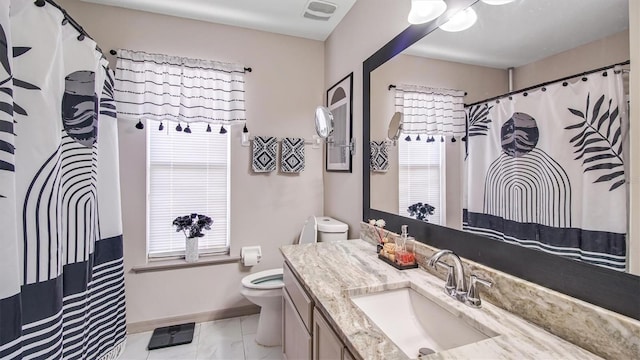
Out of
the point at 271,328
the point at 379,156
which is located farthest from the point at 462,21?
the point at 271,328

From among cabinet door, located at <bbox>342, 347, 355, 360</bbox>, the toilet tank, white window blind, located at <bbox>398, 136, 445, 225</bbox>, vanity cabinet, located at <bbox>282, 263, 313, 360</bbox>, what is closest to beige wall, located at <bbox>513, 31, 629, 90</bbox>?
white window blind, located at <bbox>398, 136, 445, 225</bbox>

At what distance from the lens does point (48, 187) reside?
112 centimetres

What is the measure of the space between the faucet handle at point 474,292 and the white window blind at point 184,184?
6.74 ft

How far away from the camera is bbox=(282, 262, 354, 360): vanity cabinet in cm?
98

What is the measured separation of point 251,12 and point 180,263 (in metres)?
2.15

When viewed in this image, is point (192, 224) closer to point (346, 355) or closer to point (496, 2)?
point (346, 355)

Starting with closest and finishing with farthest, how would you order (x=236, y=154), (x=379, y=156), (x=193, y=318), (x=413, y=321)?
(x=413, y=321), (x=379, y=156), (x=193, y=318), (x=236, y=154)

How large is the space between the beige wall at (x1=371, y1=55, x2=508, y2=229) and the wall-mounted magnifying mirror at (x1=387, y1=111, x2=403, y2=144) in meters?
0.04

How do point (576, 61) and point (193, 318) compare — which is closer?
point (576, 61)

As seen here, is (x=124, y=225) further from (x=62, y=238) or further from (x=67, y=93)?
(x=67, y=93)

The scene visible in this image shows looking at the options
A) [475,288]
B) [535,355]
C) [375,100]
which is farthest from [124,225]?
[535,355]

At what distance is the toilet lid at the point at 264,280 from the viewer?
2.02m

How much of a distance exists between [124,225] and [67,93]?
1270 millimetres

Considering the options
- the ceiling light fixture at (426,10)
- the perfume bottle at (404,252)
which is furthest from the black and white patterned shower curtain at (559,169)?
the ceiling light fixture at (426,10)
